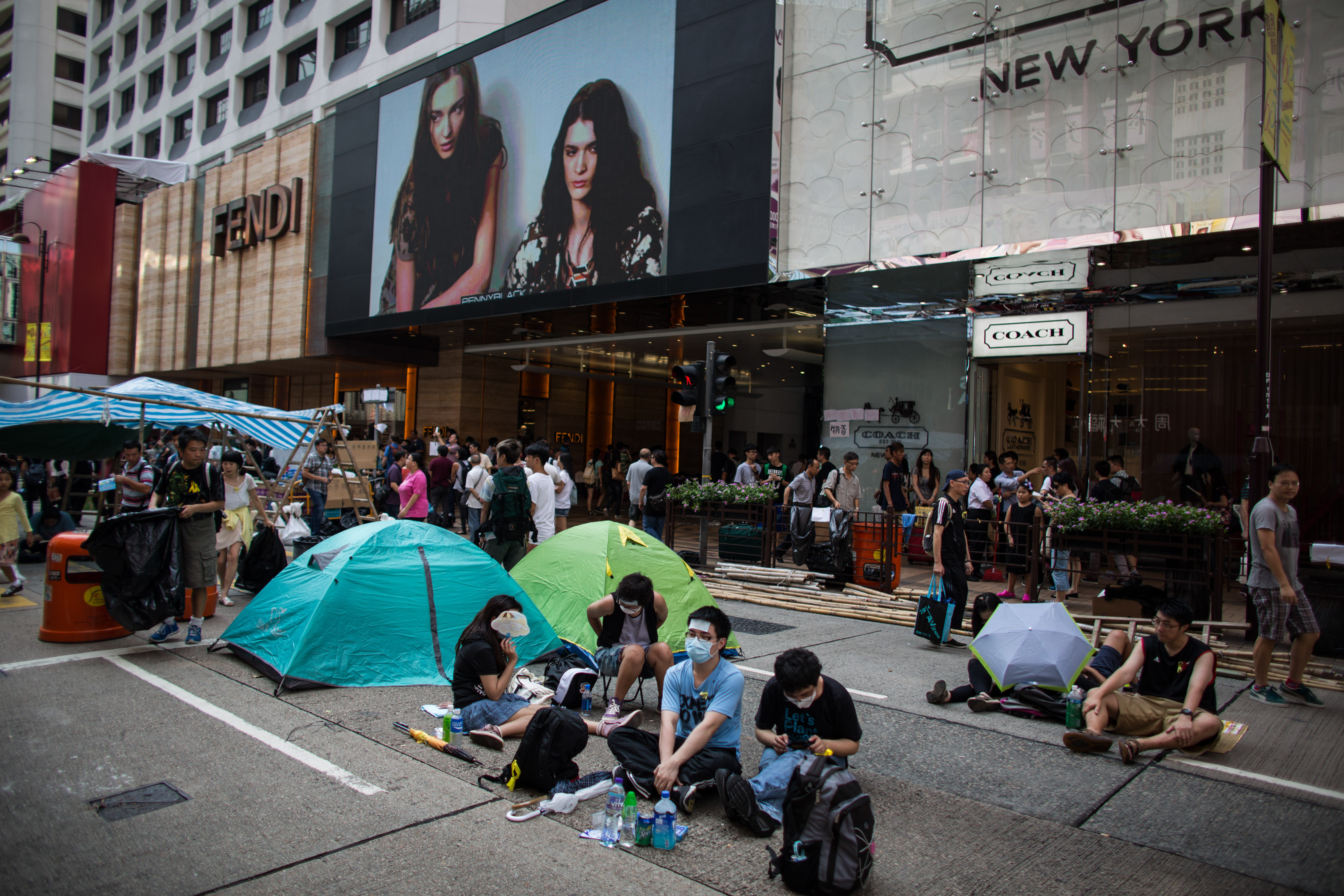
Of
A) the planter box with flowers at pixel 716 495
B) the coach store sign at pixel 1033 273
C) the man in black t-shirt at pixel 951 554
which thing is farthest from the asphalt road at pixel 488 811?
the coach store sign at pixel 1033 273

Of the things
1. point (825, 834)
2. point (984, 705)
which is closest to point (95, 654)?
point (825, 834)

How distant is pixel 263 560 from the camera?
1040 centimetres

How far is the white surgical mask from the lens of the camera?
4.83 m

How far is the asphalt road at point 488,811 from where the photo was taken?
3.84m

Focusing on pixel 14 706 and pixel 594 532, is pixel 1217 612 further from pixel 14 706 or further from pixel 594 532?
pixel 14 706

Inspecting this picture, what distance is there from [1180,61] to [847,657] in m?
10.2

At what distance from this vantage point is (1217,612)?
29.4 ft

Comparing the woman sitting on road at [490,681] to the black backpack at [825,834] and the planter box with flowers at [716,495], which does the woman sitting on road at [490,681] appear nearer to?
the black backpack at [825,834]

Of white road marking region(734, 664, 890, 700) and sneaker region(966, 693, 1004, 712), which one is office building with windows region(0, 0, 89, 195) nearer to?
white road marking region(734, 664, 890, 700)

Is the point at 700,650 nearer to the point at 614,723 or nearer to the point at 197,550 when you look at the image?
the point at 614,723

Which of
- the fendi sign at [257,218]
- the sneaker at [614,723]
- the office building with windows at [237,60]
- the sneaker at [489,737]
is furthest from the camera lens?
the office building with windows at [237,60]

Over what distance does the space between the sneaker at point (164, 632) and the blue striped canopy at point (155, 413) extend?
417 centimetres

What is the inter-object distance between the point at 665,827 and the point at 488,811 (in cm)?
103

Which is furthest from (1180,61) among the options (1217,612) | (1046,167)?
(1217,612)
